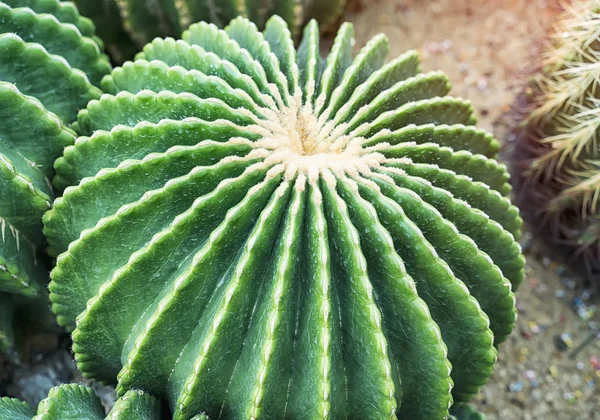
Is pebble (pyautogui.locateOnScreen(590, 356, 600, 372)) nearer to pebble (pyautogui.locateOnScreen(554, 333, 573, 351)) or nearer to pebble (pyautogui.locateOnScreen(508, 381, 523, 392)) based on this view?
pebble (pyautogui.locateOnScreen(554, 333, 573, 351))

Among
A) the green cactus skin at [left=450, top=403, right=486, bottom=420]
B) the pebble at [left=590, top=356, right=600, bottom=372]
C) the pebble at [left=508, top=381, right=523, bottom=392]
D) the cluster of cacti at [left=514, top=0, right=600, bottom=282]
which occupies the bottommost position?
the pebble at [left=590, top=356, right=600, bottom=372]

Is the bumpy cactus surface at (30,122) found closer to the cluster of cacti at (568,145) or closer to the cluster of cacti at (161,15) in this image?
the cluster of cacti at (161,15)

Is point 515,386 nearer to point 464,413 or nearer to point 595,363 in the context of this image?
point 595,363

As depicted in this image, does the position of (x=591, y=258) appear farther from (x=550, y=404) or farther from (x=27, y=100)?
(x=27, y=100)

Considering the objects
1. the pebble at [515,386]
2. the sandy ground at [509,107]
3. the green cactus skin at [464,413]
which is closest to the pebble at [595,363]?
the sandy ground at [509,107]

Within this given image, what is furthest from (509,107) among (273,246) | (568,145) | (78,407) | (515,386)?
(78,407)

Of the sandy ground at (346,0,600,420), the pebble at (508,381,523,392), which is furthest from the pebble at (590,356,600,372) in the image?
the pebble at (508,381,523,392)
